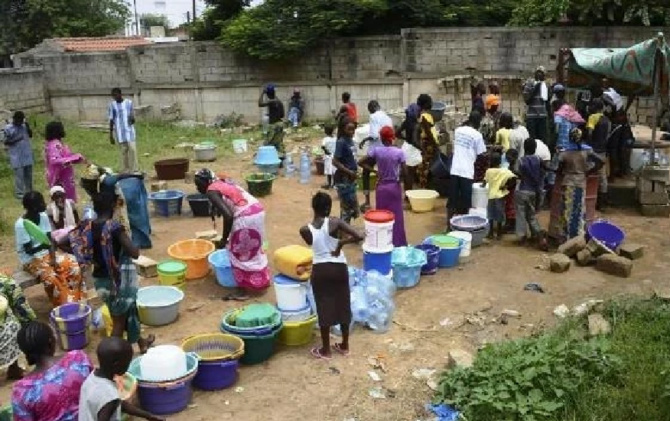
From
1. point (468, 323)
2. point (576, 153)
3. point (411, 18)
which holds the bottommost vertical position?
point (468, 323)

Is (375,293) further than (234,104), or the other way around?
(234,104)

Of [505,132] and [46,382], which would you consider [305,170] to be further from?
[46,382]

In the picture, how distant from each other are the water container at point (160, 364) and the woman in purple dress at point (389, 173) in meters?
3.60

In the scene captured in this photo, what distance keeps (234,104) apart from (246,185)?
7.08 metres

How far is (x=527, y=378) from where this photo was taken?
4.77m

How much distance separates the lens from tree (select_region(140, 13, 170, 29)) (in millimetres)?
49556

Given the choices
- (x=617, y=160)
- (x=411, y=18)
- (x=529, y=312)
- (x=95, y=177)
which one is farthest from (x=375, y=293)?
(x=411, y=18)

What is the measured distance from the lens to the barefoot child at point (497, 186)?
8461 millimetres

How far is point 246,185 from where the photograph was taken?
11664 mm


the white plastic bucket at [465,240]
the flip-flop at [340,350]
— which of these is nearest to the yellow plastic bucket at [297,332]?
the flip-flop at [340,350]

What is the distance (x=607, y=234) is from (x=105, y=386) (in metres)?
6.40

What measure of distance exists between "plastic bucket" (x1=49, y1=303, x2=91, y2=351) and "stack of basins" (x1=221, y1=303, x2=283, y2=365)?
4.47 ft

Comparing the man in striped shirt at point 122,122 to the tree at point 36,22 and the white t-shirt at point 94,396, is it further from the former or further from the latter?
the tree at point 36,22

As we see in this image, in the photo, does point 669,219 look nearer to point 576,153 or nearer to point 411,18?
point 576,153
